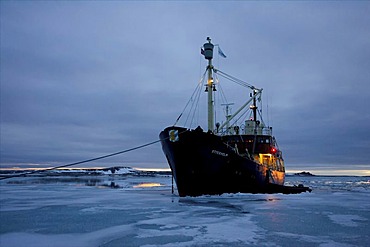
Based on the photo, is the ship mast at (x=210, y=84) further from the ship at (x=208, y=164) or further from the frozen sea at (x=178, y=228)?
the frozen sea at (x=178, y=228)

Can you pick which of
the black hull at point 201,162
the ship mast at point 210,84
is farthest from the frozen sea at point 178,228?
the ship mast at point 210,84

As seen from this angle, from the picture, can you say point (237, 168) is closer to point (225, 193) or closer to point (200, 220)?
point (225, 193)

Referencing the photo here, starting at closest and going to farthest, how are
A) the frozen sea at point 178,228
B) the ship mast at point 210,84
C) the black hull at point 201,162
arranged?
the frozen sea at point 178,228 < the black hull at point 201,162 < the ship mast at point 210,84

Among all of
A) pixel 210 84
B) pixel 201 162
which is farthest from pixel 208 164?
pixel 210 84

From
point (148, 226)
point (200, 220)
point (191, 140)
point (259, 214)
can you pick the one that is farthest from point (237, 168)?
point (148, 226)

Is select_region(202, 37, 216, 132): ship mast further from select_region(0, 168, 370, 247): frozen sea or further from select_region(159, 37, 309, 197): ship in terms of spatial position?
select_region(0, 168, 370, 247): frozen sea

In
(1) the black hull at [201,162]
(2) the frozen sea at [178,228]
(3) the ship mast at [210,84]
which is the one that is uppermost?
(3) the ship mast at [210,84]

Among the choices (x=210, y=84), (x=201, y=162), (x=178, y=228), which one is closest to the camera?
(x=178, y=228)

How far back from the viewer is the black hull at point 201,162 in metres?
20.2

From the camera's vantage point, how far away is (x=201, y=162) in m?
20.5

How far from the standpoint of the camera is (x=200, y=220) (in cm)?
1241

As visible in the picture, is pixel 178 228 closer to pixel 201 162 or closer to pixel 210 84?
pixel 201 162

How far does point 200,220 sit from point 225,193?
10.8m

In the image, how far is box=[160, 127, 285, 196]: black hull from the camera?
66.1 ft
